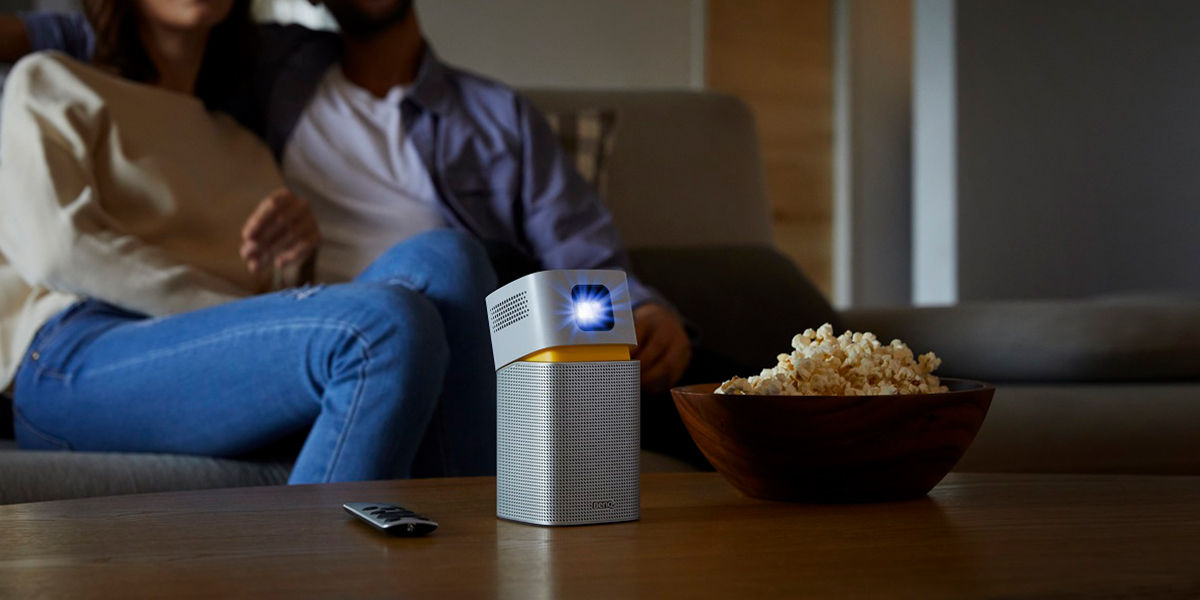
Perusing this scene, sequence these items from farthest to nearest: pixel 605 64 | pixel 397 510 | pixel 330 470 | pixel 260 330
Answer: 1. pixel 605 64
2. pixel 260 330
3. pixel 330 470
4. pixel 397 510

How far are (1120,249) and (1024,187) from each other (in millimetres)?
423

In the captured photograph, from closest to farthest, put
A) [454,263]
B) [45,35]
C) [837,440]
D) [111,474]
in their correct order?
[837,440]
[111,474]
[454,263]
[45,35]

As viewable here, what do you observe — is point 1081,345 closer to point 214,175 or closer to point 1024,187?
point 214,175

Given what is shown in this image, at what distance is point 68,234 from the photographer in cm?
137

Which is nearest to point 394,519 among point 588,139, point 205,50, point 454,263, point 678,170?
point 454,263

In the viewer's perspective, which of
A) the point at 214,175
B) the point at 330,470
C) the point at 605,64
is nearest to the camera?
the point at 330,470

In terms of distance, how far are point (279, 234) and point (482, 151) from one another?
47 cm

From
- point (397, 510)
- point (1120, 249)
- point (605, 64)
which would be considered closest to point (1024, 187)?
point (1120, 249)

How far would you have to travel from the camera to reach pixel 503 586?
507 mm

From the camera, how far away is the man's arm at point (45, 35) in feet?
5.38

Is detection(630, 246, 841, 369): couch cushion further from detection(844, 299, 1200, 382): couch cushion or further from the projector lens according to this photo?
the projector lens

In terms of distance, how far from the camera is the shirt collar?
1.86m

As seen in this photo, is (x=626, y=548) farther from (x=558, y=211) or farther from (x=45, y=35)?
(x=45, y=35)

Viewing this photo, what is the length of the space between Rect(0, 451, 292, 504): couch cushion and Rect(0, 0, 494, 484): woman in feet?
0.11
